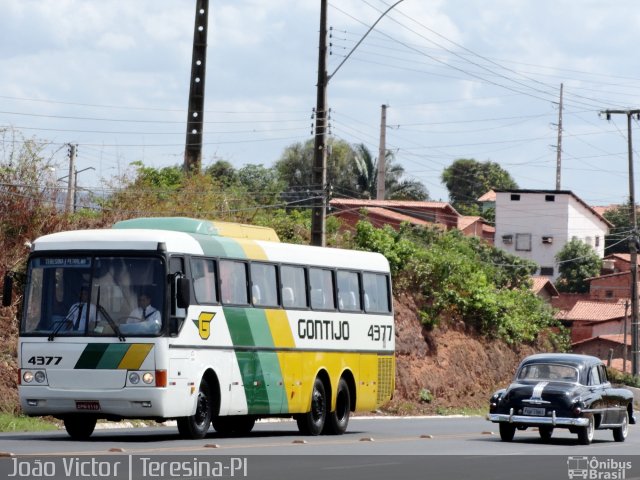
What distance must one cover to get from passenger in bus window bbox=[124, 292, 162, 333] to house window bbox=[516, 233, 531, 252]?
9653cm

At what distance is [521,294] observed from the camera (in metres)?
60.4

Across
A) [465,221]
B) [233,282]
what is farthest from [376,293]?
[465,221]

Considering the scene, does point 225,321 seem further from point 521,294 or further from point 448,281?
point 521,294

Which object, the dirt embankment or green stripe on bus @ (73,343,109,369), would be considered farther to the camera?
the dirt embankment

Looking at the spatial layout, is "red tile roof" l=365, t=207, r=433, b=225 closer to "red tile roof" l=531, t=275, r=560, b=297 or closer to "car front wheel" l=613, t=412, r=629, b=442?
"red tile roof" l=531, t=275, r=560, b=297

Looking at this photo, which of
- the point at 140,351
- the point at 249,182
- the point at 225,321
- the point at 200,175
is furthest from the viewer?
the point at 249,182

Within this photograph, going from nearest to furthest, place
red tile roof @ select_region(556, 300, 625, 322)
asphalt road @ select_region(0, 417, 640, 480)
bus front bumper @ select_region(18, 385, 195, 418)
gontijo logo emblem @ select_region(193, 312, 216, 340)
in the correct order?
asphalt road @ select_region(0, 417, 640, 480) < bus front bumper @ select_region(18, 385, 195, 418) < gontijo logo emblem @ select_region(193, 312, 216, 340) < red tile roof @ select_region(556, 300, 625, 322)

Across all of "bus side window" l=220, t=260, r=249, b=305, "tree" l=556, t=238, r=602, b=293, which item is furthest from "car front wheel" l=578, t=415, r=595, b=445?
"tree" l=556, t=238, r=602, b=293

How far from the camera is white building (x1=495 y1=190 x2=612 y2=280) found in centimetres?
11688

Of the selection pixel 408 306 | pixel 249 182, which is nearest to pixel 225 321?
pixel 408 306

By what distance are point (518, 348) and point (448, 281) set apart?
635 centimetres

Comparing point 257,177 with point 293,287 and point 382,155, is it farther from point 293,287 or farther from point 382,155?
point 293,287
